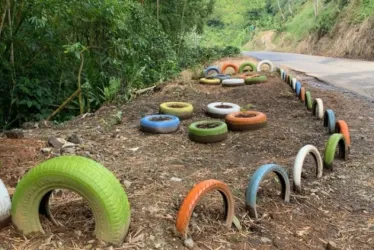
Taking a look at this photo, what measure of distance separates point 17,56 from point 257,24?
39034mm

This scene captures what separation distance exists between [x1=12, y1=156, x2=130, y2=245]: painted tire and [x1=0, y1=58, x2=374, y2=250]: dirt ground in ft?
0.30

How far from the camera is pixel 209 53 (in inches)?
758

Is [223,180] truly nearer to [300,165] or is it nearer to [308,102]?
[300,165]

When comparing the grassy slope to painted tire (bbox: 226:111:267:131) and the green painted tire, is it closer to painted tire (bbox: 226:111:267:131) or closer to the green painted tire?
the green painted tire

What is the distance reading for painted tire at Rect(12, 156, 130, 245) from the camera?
2424 mm

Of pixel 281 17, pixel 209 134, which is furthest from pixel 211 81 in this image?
pixel 281 17

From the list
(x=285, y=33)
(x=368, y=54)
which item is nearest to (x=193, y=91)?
(x=368, y=54)

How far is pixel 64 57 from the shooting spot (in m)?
8.07

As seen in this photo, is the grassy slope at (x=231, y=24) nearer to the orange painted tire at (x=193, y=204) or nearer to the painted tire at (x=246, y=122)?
the painted tire at (x=246, y=122)

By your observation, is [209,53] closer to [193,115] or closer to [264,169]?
[193,115]

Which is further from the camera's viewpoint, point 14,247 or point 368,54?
point 368,54

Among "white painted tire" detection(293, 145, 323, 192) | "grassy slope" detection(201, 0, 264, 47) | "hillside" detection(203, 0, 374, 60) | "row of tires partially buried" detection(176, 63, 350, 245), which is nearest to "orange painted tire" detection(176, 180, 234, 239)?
"row of tires partially buried" detection(176, 63, 350, 245)

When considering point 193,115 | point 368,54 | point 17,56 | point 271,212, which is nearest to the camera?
point 271,212

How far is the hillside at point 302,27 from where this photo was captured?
19.5m
